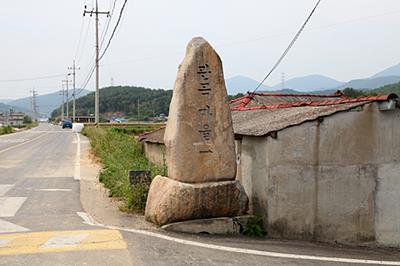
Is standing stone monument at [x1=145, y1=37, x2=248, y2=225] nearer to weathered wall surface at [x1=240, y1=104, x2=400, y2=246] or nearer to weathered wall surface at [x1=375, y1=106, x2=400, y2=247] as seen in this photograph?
weathered wall surface at [x1=240, y1=104, x2=400, y2=246]

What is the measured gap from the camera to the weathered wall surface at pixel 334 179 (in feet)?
28.8

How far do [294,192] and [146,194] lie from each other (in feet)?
9.70

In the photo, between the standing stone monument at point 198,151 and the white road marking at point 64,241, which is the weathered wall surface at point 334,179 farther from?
A: the white road marking at point 64,241

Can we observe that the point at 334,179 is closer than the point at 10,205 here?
Yes

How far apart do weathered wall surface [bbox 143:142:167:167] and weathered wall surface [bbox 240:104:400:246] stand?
20.4ft

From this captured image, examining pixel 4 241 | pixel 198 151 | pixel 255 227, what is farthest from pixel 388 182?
pixel 4 241

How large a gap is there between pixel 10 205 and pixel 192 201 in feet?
15.2

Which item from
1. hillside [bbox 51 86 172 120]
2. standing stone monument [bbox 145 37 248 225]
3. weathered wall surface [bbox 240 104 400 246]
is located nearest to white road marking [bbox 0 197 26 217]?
standing stone monument [bbox 145 37 248 225]

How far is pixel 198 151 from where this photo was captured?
848cm

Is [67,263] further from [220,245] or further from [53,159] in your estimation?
[53,159]

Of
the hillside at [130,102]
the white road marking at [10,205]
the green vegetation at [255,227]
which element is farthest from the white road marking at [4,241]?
the hillside at [130,102]

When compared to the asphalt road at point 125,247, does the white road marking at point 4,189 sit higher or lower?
higher

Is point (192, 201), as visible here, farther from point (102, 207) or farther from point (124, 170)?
point (124, 170)

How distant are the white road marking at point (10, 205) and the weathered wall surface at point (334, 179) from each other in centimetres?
484
